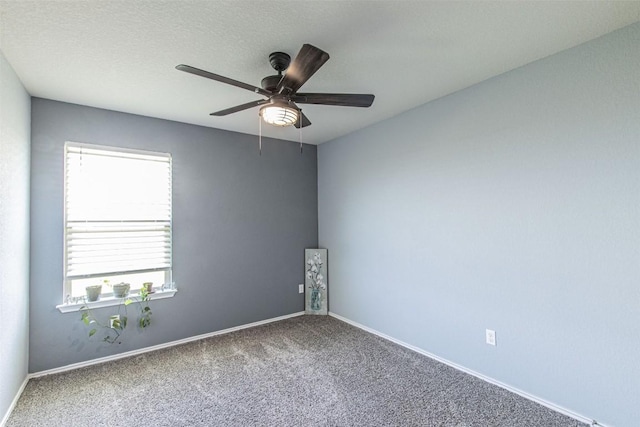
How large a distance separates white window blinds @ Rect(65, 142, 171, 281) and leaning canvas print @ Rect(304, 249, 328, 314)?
5.98ft

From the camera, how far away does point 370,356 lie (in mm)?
2943

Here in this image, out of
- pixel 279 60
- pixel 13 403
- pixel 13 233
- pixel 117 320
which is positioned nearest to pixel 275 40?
pixel 279 60

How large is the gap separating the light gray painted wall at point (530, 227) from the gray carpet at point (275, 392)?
31 centimetres

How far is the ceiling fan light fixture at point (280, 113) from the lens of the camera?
1902 mm

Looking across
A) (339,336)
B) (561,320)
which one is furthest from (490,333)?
(339,336)

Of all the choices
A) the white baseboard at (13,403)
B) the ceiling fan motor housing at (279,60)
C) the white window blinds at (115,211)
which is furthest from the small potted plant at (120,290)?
the ceiling fan motor housing at (279,60)

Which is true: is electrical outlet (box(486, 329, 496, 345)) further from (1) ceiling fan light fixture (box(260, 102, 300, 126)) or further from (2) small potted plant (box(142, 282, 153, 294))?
(2) small potted plant (box(142, 282, 153, 294))

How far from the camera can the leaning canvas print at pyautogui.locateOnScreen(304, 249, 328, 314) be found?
4.25 meters

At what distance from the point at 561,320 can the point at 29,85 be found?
4383 mm

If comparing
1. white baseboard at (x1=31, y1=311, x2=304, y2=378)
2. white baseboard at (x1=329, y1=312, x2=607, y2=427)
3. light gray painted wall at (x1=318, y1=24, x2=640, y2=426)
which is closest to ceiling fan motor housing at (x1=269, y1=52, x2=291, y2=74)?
light gray painted wall at (x1=318, y1=24, x2=640, y2=426)

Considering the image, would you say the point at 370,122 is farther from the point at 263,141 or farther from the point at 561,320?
the point at 561,320

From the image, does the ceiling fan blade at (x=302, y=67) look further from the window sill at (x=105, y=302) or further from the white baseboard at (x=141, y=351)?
the white baseboard at (x=141, y=351)

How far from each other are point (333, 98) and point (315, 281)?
286 cm

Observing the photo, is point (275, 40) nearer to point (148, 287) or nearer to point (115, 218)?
point (115, 218)
